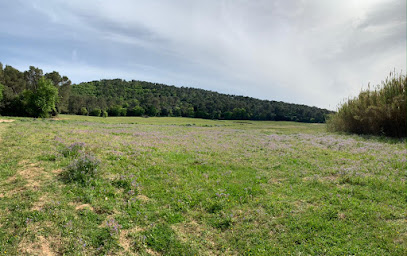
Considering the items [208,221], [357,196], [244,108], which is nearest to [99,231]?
[208,221]

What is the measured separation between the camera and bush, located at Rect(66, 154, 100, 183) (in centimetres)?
868

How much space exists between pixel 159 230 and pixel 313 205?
550 centimetres

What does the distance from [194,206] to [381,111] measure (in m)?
24.5

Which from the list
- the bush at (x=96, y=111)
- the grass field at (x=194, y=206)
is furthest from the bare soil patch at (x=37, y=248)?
the bush at (x=96, y=111)

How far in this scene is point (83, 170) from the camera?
9.02m

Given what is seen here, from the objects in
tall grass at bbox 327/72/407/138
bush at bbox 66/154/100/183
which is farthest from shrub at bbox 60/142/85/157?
tall grass at bbox 327/72/407/138

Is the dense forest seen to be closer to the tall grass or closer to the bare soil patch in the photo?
the tall grass

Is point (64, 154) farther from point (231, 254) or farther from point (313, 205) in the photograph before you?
point (313, 205)

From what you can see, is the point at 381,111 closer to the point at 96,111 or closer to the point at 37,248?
the point at 37,248

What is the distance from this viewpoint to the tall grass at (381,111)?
20837 mm

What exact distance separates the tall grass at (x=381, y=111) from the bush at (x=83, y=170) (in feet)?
87.1

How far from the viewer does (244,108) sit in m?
108

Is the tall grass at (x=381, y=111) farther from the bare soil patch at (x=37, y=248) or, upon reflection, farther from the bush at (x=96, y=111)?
the bush at (x=96, y=111)

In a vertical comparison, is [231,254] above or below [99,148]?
below
